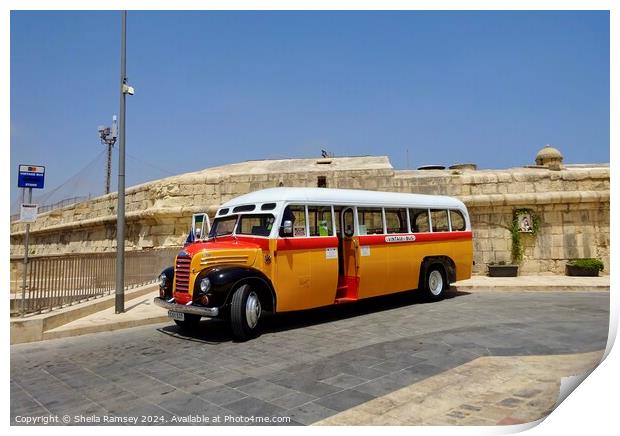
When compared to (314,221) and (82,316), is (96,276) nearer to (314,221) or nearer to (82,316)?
(82,316)

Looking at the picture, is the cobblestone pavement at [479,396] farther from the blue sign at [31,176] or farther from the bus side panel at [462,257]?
the blue sign at [31,176]

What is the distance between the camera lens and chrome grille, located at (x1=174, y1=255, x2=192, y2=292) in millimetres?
6645

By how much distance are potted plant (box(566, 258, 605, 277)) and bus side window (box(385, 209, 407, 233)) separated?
7947 millimetres

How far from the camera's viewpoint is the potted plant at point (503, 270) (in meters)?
14.1

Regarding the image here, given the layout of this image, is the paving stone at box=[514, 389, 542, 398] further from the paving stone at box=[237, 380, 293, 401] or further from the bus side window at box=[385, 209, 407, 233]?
the bus side window at box=[385, 209, 407, 233]

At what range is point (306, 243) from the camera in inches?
292

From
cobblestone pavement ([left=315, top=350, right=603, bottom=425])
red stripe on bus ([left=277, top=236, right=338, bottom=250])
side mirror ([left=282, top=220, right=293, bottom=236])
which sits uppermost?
side mirror ([left=282, top=220, right=293, bottom=236])

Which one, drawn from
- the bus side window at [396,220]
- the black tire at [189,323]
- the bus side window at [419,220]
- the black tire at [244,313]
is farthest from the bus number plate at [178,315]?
the bus side window at [419,220]

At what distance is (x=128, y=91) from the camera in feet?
29.5

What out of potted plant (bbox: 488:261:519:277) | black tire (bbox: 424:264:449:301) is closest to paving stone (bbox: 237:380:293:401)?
black tire (bbox: 424:264:449:301)

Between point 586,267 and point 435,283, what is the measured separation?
6721 millimetres

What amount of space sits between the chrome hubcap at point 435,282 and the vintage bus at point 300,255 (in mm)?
34

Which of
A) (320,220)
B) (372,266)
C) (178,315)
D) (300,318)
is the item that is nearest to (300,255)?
(320,220)

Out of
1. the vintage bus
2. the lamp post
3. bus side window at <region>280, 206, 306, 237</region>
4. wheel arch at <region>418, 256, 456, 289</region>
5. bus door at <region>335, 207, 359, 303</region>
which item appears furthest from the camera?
wheel arch at <region>418, 256, 456, 289</region>
